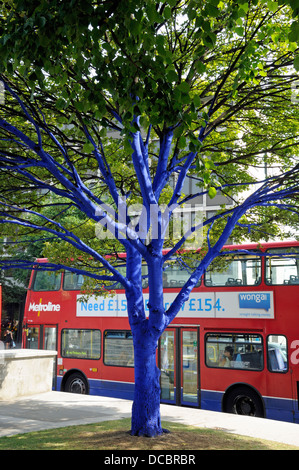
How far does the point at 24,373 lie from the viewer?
12.3 m

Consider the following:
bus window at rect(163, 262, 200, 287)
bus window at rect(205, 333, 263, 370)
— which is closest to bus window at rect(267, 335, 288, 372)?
bus window at rect(205, 333, 263, 370)

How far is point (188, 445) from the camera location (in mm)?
6535

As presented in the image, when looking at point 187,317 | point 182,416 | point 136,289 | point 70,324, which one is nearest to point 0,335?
point 70,324

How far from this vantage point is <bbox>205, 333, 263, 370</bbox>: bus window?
476 inches

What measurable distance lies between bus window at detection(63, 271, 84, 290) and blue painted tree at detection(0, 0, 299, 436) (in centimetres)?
295

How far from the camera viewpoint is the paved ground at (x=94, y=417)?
27.2 feet

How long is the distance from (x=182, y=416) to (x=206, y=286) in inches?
154

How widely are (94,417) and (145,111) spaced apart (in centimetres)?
658

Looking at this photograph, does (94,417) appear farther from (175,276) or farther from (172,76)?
(172,76)

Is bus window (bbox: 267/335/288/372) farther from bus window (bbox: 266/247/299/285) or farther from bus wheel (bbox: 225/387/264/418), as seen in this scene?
bus window (bbox: 266/247/299/285)

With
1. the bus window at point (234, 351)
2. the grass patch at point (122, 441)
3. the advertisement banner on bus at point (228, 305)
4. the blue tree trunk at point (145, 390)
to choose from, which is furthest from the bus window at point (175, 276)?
the blue tree trunk at point (145, 390)

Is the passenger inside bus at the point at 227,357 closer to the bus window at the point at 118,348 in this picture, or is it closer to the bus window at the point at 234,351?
the bus window at the point at 234,351

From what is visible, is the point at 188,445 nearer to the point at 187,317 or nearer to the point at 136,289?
the point at 136,289

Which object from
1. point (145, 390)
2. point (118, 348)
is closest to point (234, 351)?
point (118, 348)
